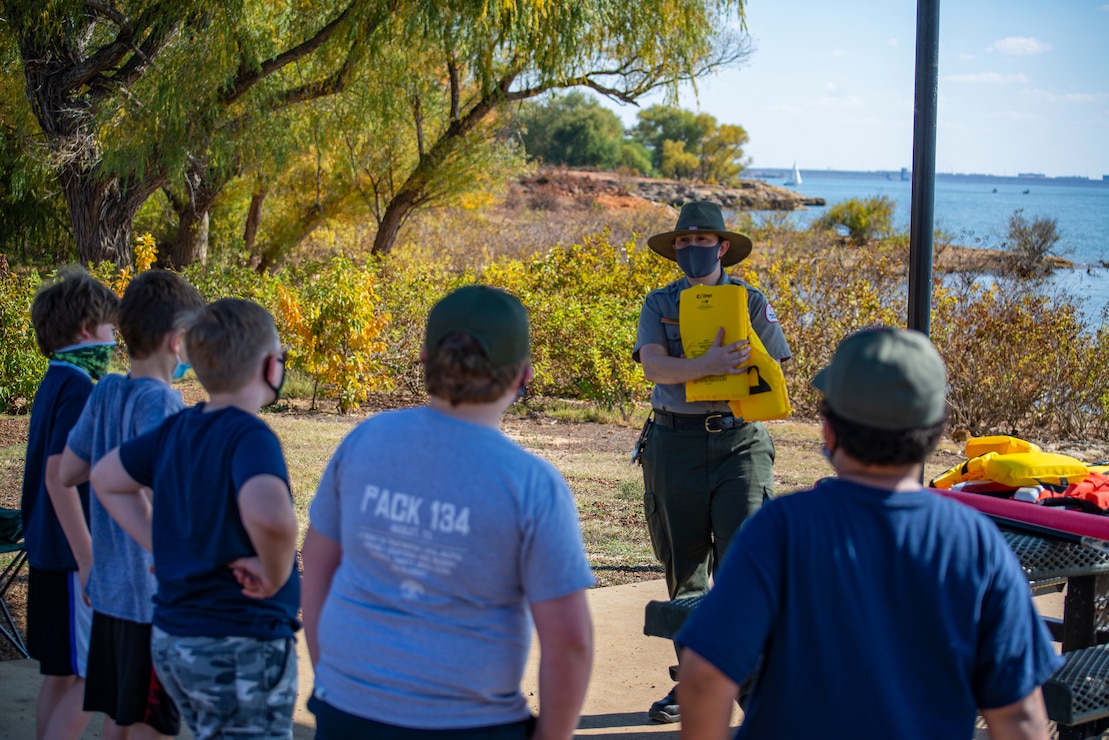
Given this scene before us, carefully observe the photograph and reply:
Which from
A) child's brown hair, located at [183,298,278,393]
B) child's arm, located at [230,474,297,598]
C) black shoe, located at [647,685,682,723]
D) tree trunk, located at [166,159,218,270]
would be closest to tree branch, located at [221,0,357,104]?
tree trunk, located at [166,159,218,270]

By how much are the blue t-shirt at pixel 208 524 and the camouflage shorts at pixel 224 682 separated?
31 mm

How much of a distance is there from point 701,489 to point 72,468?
219 cm

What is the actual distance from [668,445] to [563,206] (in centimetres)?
4111

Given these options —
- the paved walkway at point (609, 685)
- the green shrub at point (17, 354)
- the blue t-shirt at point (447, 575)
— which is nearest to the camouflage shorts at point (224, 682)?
the blue t-shirt at point (447, 575)

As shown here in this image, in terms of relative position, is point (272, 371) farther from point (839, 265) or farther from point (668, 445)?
point (839, 265)

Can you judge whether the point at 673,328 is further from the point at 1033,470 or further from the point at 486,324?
the point at 486,324

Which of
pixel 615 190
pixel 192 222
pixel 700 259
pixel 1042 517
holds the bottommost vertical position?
pixel 1042 517

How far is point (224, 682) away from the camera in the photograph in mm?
2330

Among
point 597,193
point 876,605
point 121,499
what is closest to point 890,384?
point 876,605

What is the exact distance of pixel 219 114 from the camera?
1188cm

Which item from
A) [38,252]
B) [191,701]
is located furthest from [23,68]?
[191,701]

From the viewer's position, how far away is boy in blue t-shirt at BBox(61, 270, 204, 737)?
275 centimetres

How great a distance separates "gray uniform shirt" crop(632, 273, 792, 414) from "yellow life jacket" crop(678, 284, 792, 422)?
0.34ft

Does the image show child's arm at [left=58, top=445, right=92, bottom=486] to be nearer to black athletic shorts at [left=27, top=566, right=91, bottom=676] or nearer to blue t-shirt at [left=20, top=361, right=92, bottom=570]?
blue t-shirt at [left=20, top=361, right=92, bottom=570]
